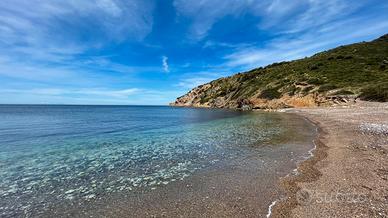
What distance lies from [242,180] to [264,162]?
3262mm

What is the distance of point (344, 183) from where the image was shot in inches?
360

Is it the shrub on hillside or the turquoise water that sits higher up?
the shrub on hillside

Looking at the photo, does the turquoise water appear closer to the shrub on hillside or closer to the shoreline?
the shoreline

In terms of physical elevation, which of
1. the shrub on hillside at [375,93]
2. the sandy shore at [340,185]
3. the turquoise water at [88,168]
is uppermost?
the shrub on hillside at [375,93]

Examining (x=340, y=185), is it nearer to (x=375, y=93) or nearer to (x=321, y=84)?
(x=375, y=93)

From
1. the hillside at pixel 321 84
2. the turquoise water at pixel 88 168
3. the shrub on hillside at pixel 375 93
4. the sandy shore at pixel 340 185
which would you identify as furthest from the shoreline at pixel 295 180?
the hillside at pixel 321 84

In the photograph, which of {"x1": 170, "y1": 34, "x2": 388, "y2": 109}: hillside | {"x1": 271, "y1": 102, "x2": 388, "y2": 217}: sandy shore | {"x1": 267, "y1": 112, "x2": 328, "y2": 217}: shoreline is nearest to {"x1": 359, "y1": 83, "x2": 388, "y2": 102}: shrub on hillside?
{"x1": 170, "y1": 34, "x2": 388, "y2": 109}: hillside

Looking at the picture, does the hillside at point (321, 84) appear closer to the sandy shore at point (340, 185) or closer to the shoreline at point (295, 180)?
the sandy shore at point (340, 185)

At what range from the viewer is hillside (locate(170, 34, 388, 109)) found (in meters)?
58.1

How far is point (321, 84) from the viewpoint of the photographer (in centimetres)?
7025

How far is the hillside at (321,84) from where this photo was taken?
58.1m

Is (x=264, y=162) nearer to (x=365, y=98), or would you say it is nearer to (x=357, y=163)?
(x=357, y=163)

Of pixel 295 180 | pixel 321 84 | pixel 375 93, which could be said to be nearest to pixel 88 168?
pixel 295 180

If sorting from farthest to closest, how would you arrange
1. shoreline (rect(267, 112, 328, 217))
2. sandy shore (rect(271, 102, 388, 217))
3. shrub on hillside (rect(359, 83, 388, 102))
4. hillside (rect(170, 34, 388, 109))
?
hillside (rect(170, 34, 388, 109)) < shrub on hillside (rect(359, 83, 388, 102)) < shoreline (rect(267, 112, 328, 217)) < sandy shore (rect(271, 102, 388, 217))
